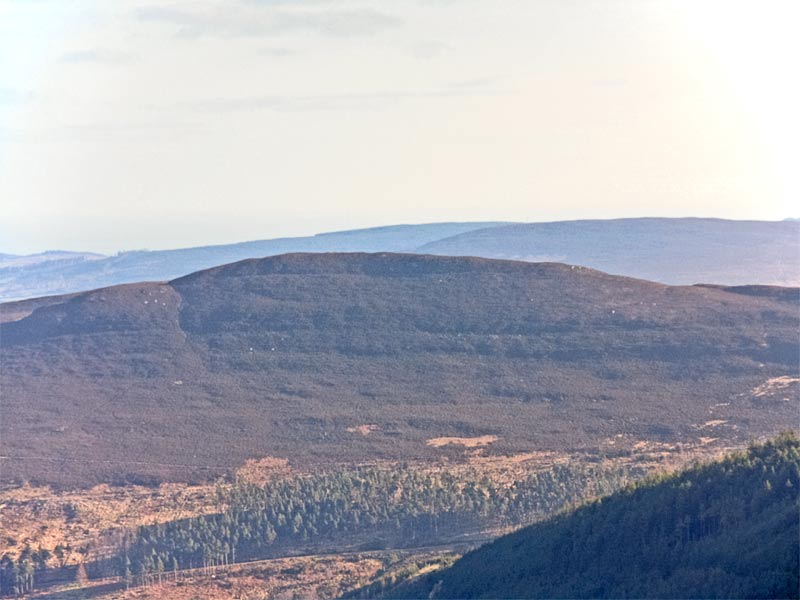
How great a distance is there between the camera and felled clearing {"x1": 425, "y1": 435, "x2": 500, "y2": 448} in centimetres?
6531

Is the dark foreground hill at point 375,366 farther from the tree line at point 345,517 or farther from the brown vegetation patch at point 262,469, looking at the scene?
the tree line at point 345,517

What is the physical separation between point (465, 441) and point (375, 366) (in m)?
16.4

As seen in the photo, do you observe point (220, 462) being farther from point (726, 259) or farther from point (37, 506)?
point (726, 259)

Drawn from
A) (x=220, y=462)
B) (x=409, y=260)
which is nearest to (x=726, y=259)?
(x=409, y=260)

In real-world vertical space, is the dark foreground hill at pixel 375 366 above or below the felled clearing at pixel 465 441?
above

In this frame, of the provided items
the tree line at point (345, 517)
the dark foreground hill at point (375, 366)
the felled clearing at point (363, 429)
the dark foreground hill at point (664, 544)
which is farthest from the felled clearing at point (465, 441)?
the dark foreground hill at point (664, 544)

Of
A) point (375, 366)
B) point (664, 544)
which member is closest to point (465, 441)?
point (375, 366)

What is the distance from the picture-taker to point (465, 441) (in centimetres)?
6606

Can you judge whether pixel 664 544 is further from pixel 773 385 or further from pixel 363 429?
pixel 773 385

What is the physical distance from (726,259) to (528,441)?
130983mm

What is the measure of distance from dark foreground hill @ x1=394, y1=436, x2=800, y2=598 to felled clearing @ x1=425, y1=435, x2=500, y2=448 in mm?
24030

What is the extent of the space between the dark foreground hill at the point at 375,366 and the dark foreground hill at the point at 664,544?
2467 cm

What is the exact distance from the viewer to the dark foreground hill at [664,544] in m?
30.8

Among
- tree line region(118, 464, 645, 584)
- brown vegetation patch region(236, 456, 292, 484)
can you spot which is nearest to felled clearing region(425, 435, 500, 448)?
brown vegetation patch region(236, 456, 292, 484)
